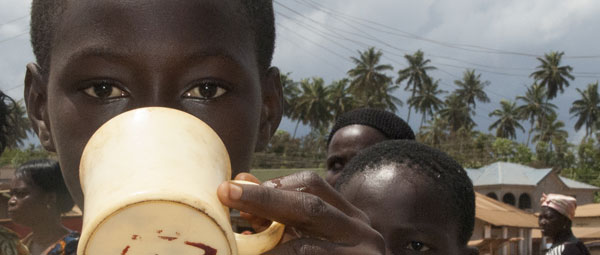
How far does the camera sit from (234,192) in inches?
39.8

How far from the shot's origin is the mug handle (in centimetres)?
111

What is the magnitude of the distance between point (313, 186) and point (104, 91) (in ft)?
1.93

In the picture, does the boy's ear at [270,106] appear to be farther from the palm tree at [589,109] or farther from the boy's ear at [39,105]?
the palm tree at [589,109]

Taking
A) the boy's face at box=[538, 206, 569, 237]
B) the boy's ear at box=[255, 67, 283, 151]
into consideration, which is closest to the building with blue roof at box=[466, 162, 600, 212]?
the boy's face at box=[538, 206, 569, 237]

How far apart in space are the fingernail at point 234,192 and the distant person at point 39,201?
218 inches

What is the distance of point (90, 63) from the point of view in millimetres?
1453

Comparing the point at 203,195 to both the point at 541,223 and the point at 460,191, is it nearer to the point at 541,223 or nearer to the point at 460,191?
the point at 460,191

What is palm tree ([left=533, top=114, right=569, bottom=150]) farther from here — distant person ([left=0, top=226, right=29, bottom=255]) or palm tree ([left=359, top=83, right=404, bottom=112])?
distant person ([left=0, top=226, right=29, bottom=255])

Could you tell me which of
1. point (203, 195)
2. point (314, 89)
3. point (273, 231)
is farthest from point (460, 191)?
point (314, 89)

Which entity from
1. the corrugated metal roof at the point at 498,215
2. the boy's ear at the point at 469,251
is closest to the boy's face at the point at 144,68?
the boy's ear at the point at 469,251

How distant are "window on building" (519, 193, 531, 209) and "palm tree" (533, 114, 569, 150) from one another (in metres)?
24.7

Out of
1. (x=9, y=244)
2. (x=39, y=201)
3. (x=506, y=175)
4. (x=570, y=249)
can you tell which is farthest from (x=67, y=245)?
(x=506, y=175)

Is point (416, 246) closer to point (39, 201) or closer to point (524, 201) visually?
point (39, 201)

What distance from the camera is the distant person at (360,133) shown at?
167 inches
